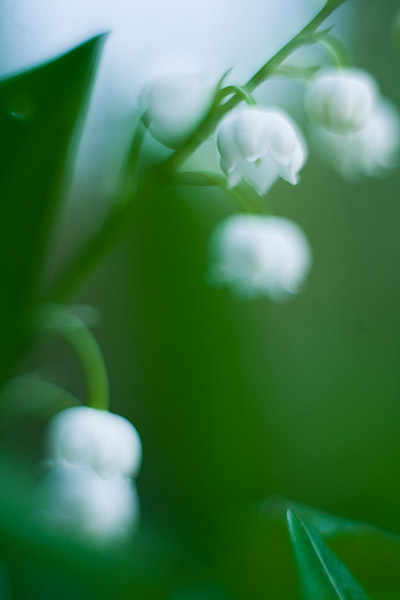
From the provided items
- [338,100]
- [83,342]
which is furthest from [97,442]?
[338,100]

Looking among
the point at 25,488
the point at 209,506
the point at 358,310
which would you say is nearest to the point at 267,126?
the point at 25,488

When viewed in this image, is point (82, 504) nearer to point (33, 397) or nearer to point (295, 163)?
point (33, 397)

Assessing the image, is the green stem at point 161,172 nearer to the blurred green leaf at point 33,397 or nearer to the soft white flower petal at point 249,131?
the soft white flower petal at point 249,131

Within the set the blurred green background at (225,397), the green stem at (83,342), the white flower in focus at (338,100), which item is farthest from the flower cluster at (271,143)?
the blurred green background at (225,397)

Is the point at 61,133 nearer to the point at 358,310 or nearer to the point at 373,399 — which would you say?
the point at 373,399

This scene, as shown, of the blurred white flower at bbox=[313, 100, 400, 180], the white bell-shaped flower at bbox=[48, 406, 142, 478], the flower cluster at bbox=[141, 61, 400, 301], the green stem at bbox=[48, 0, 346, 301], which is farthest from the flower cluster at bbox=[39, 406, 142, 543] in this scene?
the blurred white flower at bbox=[313, 100, 400, 180]
